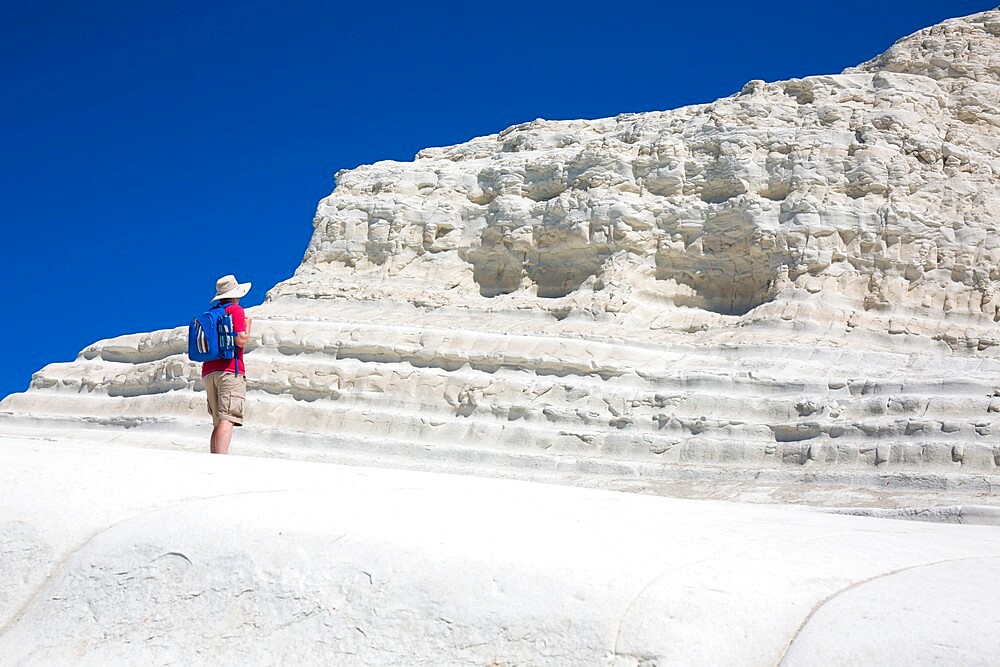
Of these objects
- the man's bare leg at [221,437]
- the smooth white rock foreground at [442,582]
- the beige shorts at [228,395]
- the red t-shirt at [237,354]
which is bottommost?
the smooth white rock foreground at [442,582]

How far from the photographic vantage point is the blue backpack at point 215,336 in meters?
7.93

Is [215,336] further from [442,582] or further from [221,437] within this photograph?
[442,582]

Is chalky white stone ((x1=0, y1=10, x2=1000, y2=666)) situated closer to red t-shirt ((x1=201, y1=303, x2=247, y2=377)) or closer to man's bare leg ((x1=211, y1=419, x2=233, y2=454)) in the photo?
man's bare leg ((x1=211, y1=419, x2=233, y2=454))

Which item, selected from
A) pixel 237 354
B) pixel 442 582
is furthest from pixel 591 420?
pixel 442 582

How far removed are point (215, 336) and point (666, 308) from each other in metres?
7.66

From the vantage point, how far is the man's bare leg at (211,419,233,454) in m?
7.77

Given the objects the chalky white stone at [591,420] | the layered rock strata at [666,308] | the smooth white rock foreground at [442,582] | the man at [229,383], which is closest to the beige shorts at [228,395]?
the man at [229,383]

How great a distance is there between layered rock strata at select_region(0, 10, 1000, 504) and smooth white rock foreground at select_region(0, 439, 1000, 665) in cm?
604

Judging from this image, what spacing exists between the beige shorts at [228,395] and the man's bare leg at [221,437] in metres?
0.06

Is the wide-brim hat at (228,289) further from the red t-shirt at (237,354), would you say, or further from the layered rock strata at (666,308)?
the layered rock strata at (666,308)

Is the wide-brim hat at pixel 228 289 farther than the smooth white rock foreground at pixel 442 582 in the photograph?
Yes

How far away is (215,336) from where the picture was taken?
7938 millimetres

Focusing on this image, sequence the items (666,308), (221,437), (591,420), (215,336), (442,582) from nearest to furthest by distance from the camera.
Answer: (442,582), (221,437), (215,336), (591,420), (666,308)

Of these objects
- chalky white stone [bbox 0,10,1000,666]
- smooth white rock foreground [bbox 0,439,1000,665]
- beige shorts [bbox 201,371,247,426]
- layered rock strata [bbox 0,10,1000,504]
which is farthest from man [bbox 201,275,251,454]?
layered rock strata [bbox 0,10,1000,504]
